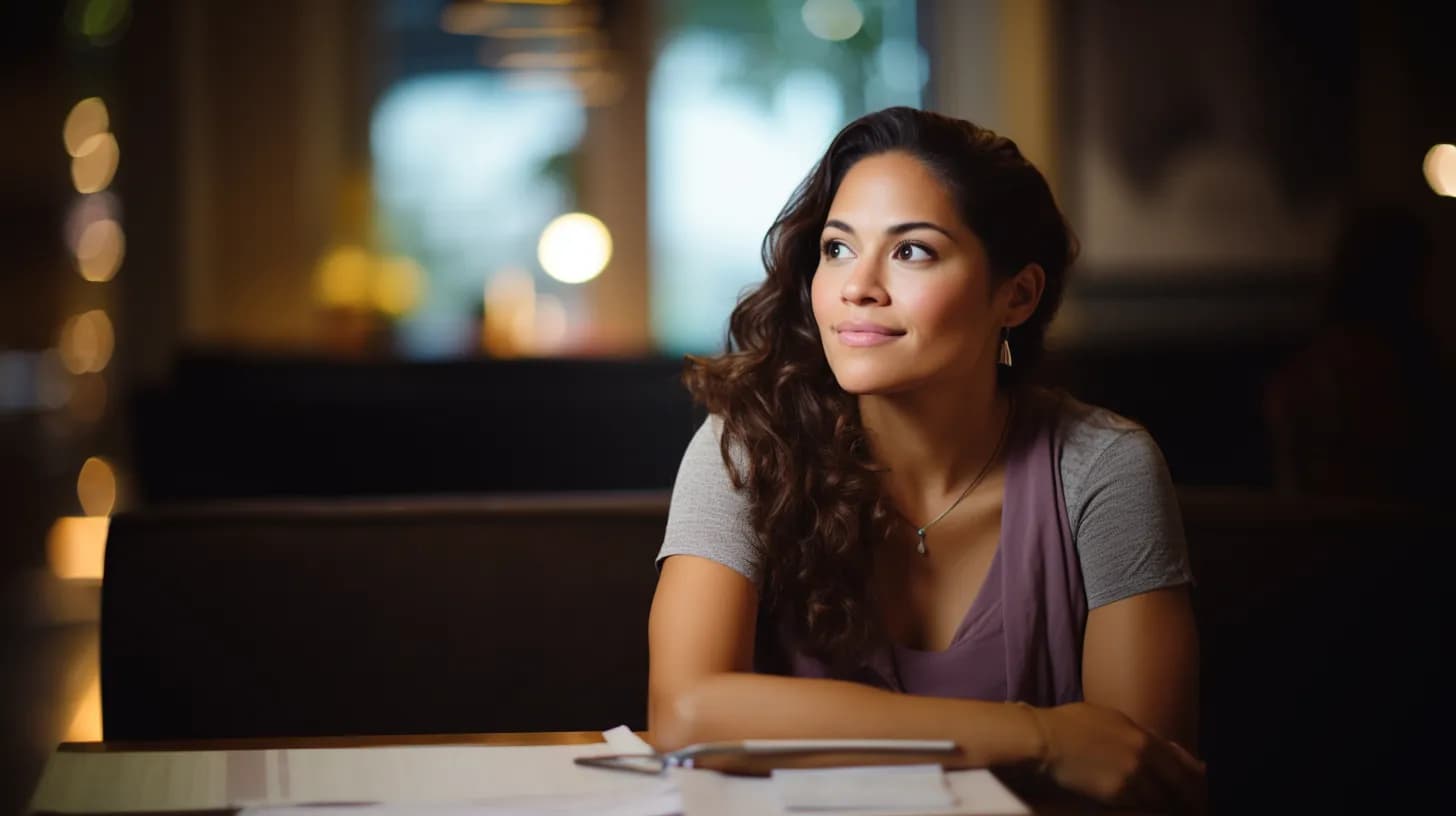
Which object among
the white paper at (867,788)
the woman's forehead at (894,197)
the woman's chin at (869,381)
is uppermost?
the woman's forehead at (894,197)

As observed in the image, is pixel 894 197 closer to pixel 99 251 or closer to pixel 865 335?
pixel 865 335

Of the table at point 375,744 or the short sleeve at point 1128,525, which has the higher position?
the short sleeve at point 1128,525

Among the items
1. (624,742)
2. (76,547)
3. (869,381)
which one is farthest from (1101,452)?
(76,547)

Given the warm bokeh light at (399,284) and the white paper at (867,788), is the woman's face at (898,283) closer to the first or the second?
the white paper at (867,788)

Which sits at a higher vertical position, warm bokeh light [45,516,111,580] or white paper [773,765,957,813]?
white paper [773,765,957,813]

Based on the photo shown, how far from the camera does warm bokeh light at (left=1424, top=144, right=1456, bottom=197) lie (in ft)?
20.6

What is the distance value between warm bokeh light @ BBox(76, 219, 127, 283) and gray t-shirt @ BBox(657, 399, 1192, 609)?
5824 millimetres

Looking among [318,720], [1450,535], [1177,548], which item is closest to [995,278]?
[1177,548]

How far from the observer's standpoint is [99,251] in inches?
262

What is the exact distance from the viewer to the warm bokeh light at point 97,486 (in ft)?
21.6

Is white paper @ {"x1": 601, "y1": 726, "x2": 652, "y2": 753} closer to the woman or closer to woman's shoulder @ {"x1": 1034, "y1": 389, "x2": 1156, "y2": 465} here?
the woman

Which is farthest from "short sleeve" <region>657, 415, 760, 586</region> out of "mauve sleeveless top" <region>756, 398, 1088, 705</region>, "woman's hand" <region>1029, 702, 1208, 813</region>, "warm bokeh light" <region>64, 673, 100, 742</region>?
"warm bokeh light" <region>64, 673, 100, 742</region>

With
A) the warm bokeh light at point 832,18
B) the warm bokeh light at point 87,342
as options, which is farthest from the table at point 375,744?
the warm bokeh light at point 832,18

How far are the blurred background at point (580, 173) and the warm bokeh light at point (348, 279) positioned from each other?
0.06 ft
